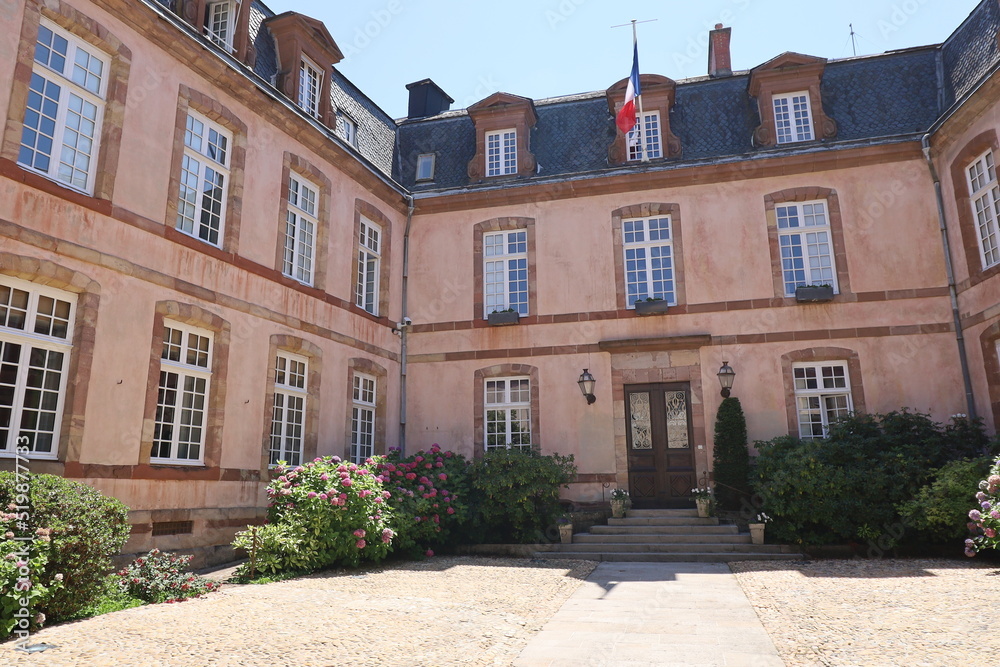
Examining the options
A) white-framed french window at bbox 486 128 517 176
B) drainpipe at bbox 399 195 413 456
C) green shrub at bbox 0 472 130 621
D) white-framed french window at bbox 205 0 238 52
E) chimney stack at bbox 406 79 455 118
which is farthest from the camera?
chimney stack at bbox 406 79 455 118

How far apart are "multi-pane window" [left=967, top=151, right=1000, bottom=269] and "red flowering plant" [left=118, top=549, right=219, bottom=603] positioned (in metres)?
11.9

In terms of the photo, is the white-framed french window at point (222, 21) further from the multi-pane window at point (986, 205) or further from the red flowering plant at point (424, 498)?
the multi-pane window at point (986, 205)

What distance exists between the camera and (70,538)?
5738mm

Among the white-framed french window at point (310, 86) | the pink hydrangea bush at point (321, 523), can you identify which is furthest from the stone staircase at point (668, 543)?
the white-framed french window at point (310, 86)

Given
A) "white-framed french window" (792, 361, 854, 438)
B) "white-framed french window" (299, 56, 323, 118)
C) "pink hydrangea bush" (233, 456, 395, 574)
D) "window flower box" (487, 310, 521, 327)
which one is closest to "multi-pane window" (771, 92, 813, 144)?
"white-framed french window" (792, 361, 854, 438)

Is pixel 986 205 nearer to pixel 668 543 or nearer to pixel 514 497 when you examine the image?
pixel 668 543

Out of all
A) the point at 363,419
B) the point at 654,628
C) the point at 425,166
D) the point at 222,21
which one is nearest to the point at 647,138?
the point at 425,166

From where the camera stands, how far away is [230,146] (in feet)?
34.4

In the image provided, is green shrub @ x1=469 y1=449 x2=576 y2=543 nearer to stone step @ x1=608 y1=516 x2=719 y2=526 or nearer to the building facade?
stone step @ x1=608 y1=516 x2=719 y2=526

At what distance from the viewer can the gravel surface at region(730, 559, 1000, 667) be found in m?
4.77

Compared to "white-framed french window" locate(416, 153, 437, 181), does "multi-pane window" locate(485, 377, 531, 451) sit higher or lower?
lower

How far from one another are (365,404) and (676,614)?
7985 mm

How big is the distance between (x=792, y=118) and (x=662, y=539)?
8286 mm

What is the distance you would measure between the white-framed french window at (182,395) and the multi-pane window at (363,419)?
3.37 m
